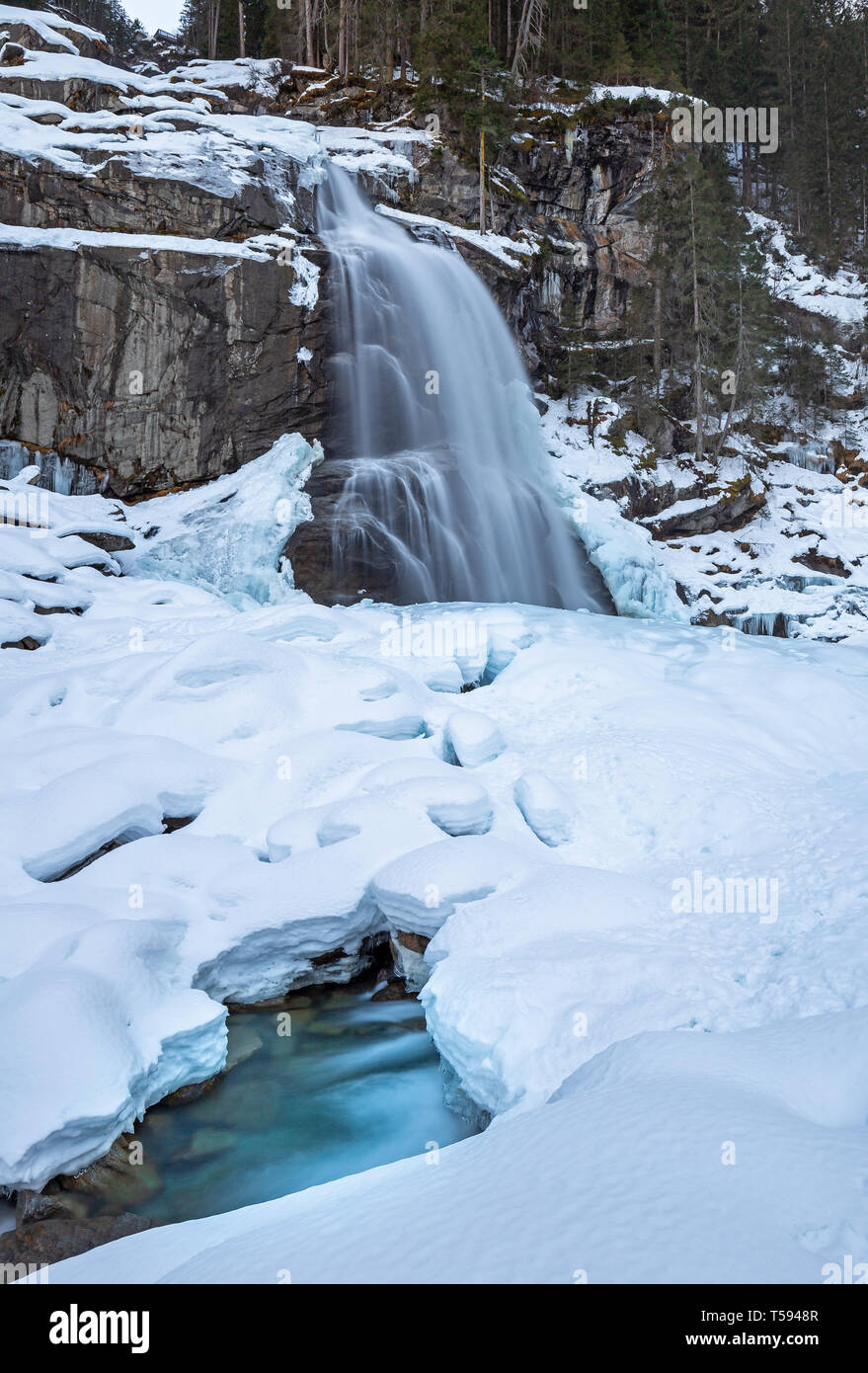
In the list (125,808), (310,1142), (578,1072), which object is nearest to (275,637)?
(125,808)

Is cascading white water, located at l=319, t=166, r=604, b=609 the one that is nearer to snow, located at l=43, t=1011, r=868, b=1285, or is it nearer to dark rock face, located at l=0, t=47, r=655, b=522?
dark rock face, located at l=0, t=47, r=655, b=522

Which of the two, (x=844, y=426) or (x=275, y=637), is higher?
(x=844, y=426)

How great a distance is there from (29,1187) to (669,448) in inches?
901

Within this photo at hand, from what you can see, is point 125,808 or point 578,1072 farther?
point 125,808

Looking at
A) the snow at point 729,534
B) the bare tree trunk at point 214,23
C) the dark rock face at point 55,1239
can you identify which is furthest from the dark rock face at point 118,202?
the bare tree trunk at point 214,23

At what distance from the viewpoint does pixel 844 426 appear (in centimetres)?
2589

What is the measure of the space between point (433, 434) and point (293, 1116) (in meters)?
15.8

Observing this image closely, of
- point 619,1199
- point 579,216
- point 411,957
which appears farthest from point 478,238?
point 619,1199

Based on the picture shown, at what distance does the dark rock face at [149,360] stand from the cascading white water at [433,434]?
1.58m

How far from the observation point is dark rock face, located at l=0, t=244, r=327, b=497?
52.7ft

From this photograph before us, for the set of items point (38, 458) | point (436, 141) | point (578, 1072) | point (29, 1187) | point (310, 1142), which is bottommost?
point (310, 1142)

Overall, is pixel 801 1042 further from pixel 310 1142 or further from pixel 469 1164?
pixel 310 1142

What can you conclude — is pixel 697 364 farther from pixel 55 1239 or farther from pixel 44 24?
pixel 55 1239
